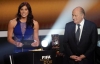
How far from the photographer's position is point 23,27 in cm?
342

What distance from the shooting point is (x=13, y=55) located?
1.52 meters

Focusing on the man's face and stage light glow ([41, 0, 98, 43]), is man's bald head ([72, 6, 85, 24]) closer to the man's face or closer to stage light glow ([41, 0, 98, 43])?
the man's face

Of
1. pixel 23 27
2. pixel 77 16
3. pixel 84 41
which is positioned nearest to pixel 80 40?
pixel 84 41

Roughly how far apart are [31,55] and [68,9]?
2.32 meters

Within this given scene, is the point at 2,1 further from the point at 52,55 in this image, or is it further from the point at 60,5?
the point at 52,55

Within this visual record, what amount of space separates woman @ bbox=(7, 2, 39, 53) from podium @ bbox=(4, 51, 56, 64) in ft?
5.15

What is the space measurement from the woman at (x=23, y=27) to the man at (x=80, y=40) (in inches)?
23.1

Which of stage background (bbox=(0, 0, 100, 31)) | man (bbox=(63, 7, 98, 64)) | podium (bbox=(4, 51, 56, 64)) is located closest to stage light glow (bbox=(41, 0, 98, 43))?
stage background (bbox=(0, 0, 100, 31))

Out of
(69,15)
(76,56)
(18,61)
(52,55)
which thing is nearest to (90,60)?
(76,56)

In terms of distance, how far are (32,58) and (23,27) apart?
1800 millimetres

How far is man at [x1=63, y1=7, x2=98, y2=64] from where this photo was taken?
3.13m

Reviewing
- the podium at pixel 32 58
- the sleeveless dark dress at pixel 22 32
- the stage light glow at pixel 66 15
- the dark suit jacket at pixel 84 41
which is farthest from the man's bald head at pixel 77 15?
the podium at pixel 32 58

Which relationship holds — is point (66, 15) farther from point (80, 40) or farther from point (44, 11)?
point (80, 40)

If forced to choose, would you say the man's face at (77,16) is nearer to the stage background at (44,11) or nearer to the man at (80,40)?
the man at (80,40)
